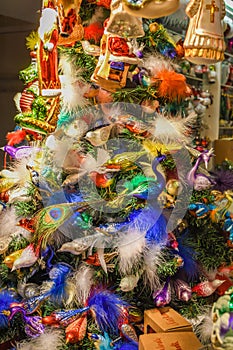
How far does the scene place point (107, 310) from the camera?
4.33ft

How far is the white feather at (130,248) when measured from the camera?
4.17 feet

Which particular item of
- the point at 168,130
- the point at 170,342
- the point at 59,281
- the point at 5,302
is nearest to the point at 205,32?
the point at 168,130

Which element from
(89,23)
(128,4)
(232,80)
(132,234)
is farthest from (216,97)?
(128,4)

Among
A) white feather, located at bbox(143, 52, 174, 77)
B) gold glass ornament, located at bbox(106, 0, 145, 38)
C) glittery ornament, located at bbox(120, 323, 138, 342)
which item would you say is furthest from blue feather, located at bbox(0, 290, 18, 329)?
gold glass ornament, located at bbox(106, 0, 145, 38)

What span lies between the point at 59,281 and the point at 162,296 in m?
0.29

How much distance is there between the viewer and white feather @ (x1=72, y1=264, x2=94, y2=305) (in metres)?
1.35

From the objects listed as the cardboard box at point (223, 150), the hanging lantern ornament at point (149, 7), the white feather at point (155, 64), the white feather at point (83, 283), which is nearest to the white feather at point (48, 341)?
the white feather at point (83, 283)

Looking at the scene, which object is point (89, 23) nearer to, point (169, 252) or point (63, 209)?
point (63, 209)

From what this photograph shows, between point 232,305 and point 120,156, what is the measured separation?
2.24 ft

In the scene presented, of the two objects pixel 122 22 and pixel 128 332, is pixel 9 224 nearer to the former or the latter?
pixel 128 332

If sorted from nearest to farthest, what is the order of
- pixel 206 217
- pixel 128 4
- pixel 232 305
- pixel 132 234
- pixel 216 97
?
pixel 232 305, pixel 128 4, pixel 132 234, pixel 206 217, pixel 216 97

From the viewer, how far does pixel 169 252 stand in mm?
1313

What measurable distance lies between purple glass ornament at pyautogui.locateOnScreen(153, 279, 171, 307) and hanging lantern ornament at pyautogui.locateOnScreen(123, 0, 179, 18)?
0.74 meters

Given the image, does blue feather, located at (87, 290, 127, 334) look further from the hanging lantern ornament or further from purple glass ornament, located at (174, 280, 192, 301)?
the hanging lantern ornament
